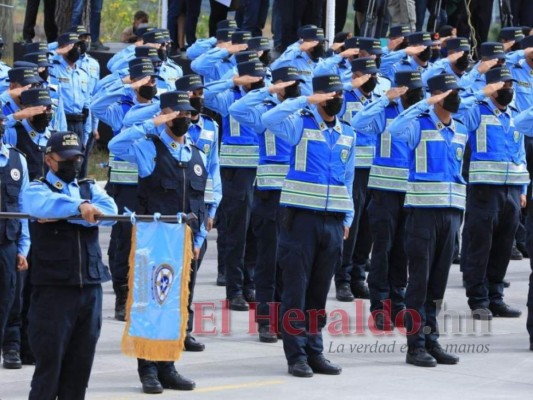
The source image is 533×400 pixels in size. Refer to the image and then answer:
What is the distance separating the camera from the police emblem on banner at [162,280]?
10.1 meters

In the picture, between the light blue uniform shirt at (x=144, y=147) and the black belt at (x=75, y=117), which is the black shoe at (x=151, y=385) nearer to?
the light blue uniform shirt at (x=144, y=147)

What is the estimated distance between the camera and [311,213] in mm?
11828

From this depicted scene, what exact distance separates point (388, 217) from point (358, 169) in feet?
3.18

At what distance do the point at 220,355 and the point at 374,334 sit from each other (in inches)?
67.2

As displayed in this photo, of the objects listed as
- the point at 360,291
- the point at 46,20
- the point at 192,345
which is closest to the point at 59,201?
the point at 192,345

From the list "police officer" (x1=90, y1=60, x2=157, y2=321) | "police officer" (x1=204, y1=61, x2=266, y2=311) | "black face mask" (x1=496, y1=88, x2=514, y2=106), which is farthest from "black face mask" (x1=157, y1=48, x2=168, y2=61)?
"black face mask" (x1=496, y1=88, x2=514, y2=106)

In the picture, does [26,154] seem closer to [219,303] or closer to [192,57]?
[219,303]

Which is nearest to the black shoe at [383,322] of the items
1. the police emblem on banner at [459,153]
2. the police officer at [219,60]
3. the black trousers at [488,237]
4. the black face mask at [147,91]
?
the black trousers at [488,237]

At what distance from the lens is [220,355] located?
12.5 metres

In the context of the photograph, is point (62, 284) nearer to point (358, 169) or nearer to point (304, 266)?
point (304, 266)

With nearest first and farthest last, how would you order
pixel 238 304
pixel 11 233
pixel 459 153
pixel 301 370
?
pixel 11 233
pixel 301 370
pixel 459 153
pixel 238 304

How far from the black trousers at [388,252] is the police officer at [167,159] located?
253 centimetres

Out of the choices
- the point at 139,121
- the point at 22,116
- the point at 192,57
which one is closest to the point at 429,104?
the point at 139,121

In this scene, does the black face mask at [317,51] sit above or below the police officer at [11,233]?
above
